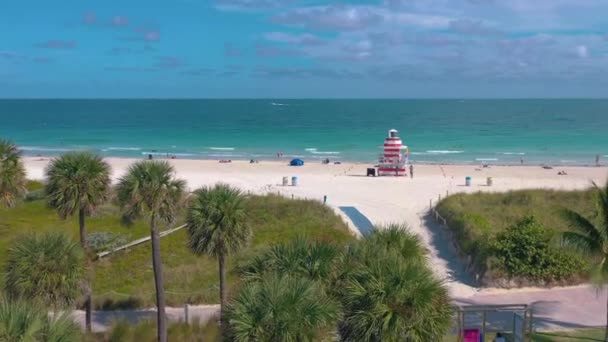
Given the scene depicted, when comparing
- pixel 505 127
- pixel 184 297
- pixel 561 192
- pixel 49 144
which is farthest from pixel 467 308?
pixel 505 127

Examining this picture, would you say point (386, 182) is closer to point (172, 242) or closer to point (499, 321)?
point (172, 242)

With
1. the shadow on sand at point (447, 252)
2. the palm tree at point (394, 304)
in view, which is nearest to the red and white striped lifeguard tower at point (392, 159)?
the shadow on sand at point (447, 252)

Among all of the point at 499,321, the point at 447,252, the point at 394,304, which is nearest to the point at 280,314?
the point at 394,304

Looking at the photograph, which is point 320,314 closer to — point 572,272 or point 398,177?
point 572,272

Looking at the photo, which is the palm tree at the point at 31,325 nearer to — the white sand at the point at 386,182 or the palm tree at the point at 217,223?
the palm tree at the point at 217,223

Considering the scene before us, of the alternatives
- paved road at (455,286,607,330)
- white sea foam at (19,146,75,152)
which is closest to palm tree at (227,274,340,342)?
paved road at (455,286,607,330)

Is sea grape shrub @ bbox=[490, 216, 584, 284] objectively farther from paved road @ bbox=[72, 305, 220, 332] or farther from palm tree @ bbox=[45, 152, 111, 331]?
palm tree @ bbox=[45, 152, 111, 331]
